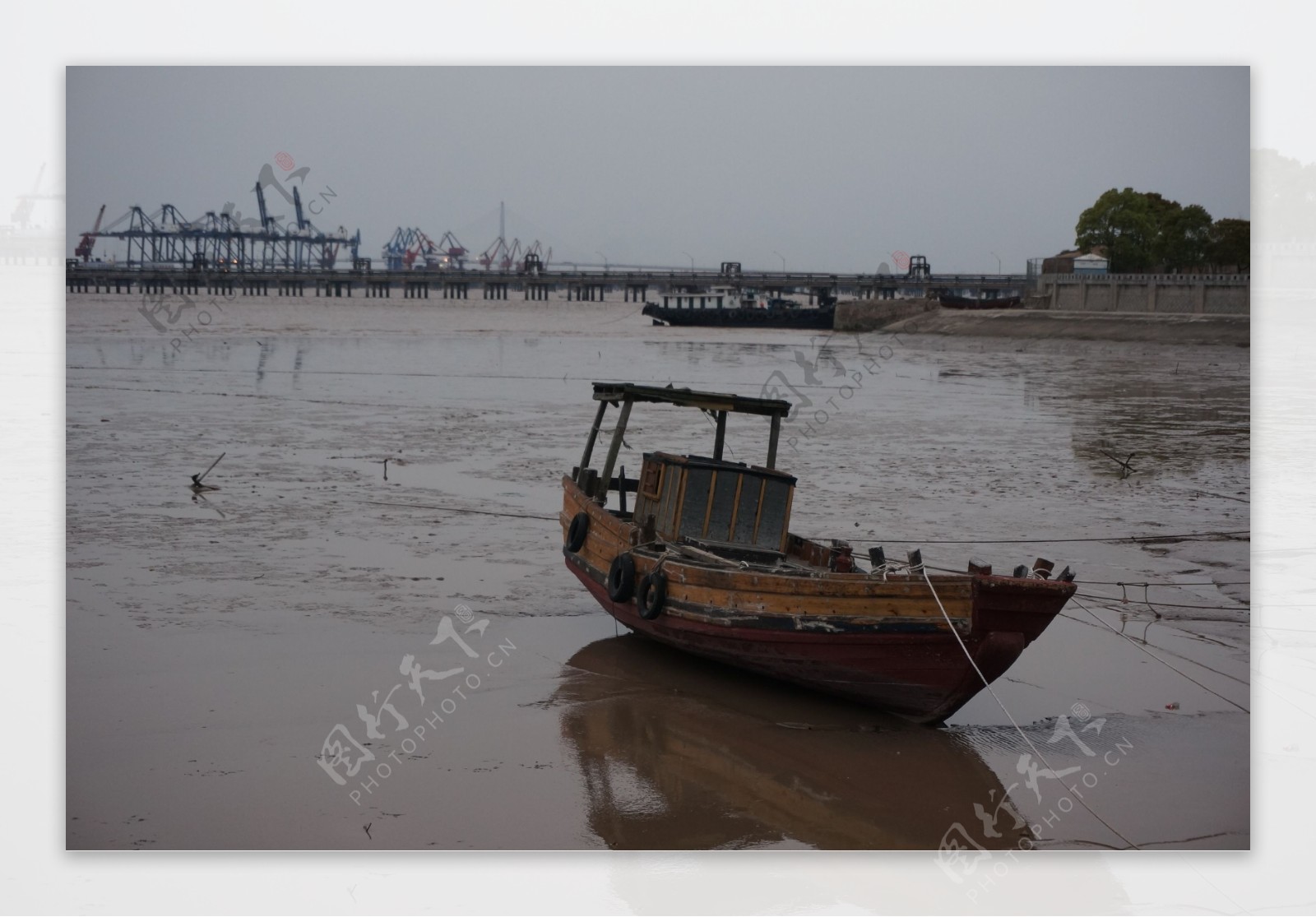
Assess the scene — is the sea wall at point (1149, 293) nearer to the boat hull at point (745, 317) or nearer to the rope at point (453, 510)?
the rope at point (453, 510)

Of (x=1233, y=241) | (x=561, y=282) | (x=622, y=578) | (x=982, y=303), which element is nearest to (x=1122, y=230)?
(x=982, y=303)

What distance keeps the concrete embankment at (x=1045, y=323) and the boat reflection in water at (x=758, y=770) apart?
12.3m

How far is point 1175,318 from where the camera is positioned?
105ft

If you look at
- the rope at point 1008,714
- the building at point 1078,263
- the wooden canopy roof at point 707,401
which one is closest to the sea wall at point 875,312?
the building at point 1078,263

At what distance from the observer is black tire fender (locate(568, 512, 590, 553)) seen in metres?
10.5

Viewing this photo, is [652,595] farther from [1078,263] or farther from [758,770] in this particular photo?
[1078,263]

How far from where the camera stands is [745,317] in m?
68.9

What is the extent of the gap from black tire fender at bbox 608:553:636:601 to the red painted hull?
51 centimetres

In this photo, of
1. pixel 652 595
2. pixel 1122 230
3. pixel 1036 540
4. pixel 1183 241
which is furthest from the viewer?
pixel 1122 230

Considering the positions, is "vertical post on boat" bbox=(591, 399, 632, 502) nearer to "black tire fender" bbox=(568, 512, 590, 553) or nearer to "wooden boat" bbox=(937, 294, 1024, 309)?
"black tire fender" bbox=(568, 512, 590, 553)

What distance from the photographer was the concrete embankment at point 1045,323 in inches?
1206

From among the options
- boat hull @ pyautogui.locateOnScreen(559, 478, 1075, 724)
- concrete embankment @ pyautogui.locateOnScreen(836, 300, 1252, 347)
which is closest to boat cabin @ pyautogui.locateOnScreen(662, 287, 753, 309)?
concrete embankment @ pyautogui.locateOnScreen(836, 300, 1252, 347)

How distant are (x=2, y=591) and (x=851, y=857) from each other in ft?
19.1

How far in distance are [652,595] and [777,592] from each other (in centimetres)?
115
